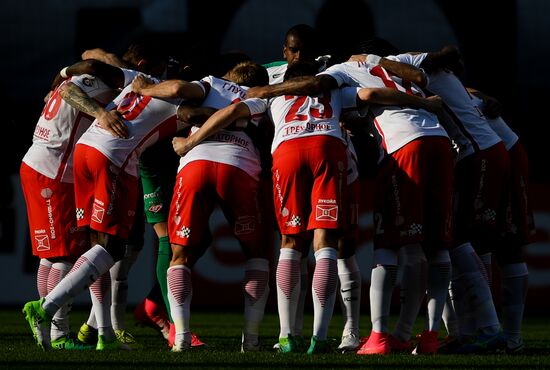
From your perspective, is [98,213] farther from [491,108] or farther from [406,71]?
[491,108]

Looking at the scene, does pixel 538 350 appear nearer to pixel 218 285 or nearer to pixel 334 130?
pixel 334 130

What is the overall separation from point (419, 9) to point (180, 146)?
6.73 metres

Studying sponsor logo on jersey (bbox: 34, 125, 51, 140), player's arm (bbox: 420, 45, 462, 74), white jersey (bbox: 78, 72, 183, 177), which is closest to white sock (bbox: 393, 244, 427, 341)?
player's arm (bbox: 420, 45, 462, 74)

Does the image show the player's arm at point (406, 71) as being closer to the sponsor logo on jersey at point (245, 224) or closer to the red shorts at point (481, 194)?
the red shorts at point (481, 194)

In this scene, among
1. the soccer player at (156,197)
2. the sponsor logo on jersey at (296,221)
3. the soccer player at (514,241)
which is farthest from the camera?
the soccer player at (156,197)

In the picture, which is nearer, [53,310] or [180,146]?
[53,310]

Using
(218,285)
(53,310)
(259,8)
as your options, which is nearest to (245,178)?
(53,310)

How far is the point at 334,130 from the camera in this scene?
755 cm

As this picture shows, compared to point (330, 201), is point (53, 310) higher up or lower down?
lower down

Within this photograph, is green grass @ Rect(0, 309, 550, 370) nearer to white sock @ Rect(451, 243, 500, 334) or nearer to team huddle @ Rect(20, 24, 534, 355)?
team huddle @ Rect(20, 24, 534, 355)

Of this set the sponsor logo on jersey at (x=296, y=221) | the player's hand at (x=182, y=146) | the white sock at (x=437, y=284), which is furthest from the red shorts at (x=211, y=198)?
the white sock at (x=437, y=284)

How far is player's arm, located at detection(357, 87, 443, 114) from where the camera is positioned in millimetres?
7574

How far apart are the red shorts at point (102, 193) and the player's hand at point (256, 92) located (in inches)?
35.1

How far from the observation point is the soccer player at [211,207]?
748 cm
